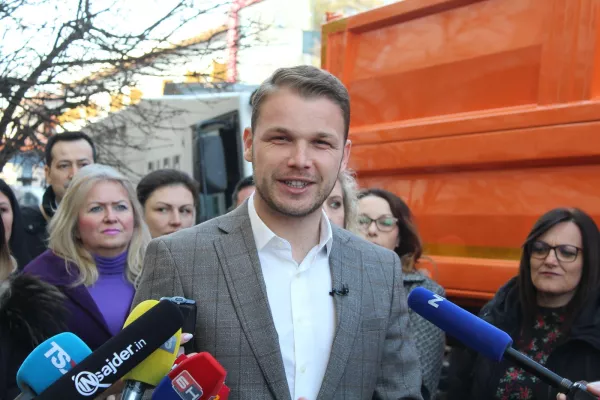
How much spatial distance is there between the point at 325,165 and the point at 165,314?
680 mm

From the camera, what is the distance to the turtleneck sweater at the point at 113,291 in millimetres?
3502

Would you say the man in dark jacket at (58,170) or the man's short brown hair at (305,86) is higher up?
the man's short brown hair at (305,86)

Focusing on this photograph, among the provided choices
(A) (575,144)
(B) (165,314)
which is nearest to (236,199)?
(A) (575,144)

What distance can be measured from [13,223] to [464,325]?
9.81 feet

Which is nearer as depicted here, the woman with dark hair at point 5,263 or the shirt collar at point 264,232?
the shirt collar at point 264,232

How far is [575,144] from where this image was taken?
3.60m

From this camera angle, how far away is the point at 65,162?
5027 millimetres

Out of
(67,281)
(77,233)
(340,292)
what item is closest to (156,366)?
(340,292)

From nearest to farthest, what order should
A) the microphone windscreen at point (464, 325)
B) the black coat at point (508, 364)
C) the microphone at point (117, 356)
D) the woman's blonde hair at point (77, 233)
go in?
the microphone at point (117, 356) < the microphone windscreen at point (464, 325) < the black coat at point (508, 364) < the woman's blonde hair at point (77, 233)

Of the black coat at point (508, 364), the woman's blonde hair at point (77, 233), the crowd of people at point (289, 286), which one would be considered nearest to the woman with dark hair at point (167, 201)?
the woman's blonde hair at point (77, 233)

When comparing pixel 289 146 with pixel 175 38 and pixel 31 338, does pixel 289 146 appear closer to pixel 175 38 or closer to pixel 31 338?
pixel 31 338

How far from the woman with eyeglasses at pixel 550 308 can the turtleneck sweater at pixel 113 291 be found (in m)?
1.67

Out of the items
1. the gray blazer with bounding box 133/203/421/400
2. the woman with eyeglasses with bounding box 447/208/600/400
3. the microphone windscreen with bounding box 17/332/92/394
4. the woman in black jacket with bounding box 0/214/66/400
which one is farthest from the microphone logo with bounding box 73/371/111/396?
the woman with eyeglasses with bounding box 447/208/600/400

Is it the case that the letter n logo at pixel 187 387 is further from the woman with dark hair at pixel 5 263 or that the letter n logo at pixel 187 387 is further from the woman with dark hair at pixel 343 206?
the woman with dark hair at pixel 343 206
